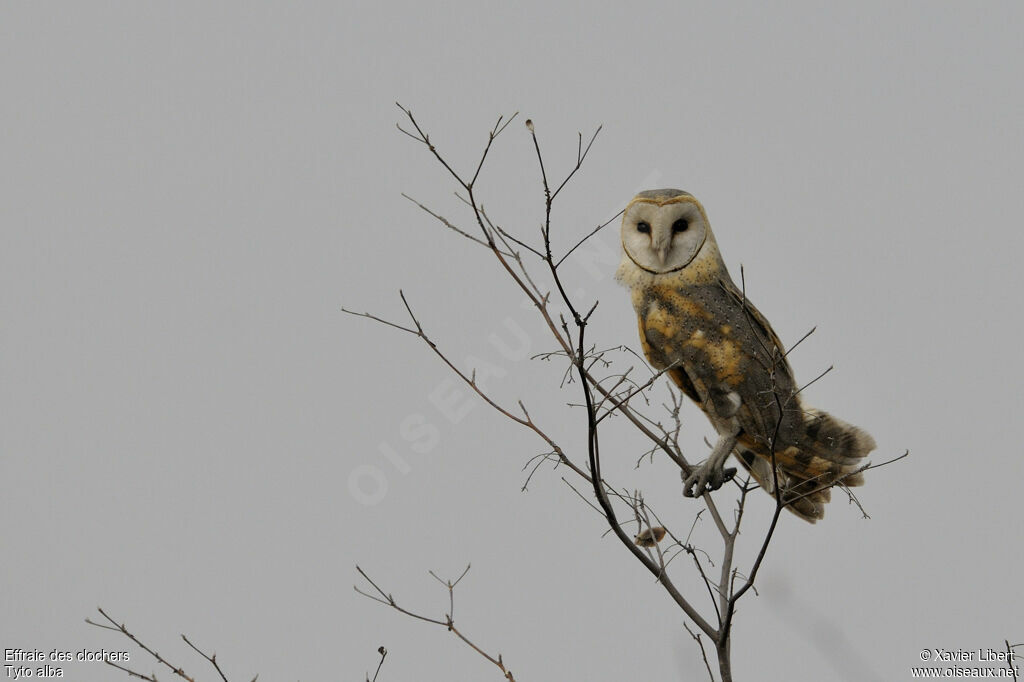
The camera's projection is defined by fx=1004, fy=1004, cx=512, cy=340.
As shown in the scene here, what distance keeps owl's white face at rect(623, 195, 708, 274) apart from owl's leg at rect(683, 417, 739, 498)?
1.02 ft

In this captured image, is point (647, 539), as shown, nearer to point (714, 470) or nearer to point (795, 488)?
point (714, 470)

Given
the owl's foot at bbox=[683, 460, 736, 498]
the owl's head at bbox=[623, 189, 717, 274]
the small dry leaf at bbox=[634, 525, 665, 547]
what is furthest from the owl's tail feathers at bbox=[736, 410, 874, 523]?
the owl's head at bbox=[623, 189, 717, 274]

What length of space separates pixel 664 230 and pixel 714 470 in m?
0.44

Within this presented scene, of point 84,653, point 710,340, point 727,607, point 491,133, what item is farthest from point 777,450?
point 84,653

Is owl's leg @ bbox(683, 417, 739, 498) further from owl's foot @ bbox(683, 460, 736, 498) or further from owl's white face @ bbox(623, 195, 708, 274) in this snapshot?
owl's white face @ bbox(623, 195, 708, 274)

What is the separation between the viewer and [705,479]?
5.95ft

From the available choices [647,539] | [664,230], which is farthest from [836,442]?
[664,230]

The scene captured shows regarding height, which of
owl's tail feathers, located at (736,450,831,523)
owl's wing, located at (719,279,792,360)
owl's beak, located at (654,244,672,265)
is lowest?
owl's tail feathers, located at (736,450,831,523)

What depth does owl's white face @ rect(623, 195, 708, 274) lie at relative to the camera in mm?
1760

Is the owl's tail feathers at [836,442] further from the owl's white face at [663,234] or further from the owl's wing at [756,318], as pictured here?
the owl's white face at [663,234]

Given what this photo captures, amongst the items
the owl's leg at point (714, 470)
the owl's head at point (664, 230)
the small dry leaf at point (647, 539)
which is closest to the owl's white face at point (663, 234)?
the owl's head at point (664, 230)

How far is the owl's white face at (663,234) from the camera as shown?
69.3 inches

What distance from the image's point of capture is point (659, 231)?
1761 millimetres

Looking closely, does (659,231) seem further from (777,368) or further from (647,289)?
(777,368)
